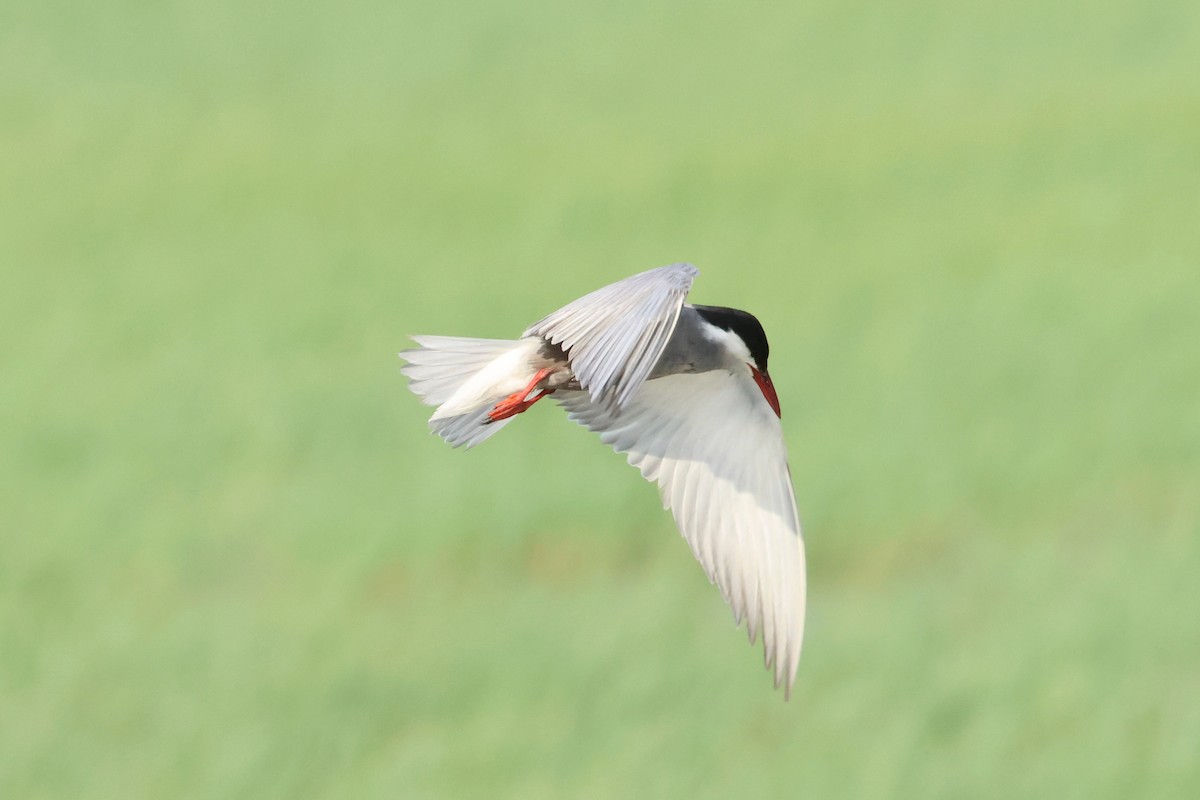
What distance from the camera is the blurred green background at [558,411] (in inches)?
367

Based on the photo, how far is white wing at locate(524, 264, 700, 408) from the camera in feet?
11.3

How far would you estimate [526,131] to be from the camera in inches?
851

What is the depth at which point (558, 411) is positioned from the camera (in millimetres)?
13844

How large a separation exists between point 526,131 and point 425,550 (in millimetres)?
10805

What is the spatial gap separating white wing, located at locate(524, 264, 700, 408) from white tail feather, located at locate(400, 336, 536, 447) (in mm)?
372

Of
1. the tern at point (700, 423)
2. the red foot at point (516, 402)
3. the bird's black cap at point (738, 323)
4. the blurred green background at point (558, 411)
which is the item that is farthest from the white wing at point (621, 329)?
the blurred green background at point (558, 411)

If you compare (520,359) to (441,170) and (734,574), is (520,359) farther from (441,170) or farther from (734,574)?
(441,170)

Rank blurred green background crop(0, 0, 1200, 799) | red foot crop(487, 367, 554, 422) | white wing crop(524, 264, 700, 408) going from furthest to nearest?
blurred green background crop(0, 0, 1200, 799), red foot crop(487, 367, 554, 422), white wing crop(524, 264, 700, 408)

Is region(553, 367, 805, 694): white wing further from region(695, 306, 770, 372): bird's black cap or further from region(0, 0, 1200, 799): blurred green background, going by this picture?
region(0, 0, 1200, 799): blurred green background

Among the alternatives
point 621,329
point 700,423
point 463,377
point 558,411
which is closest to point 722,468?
point 700,423

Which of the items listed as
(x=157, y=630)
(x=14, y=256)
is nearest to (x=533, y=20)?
(x=14, y=256)

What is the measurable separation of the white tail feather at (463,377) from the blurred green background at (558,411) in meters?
4.27

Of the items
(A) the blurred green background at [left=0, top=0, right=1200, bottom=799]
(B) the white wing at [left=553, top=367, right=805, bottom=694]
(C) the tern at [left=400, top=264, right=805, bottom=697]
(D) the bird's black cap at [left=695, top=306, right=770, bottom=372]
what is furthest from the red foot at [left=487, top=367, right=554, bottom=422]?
(A) the blurred green background at [left=0, top=0, right=1200, bottom=799]

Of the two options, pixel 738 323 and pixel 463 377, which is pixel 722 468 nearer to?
pixel 738 323
